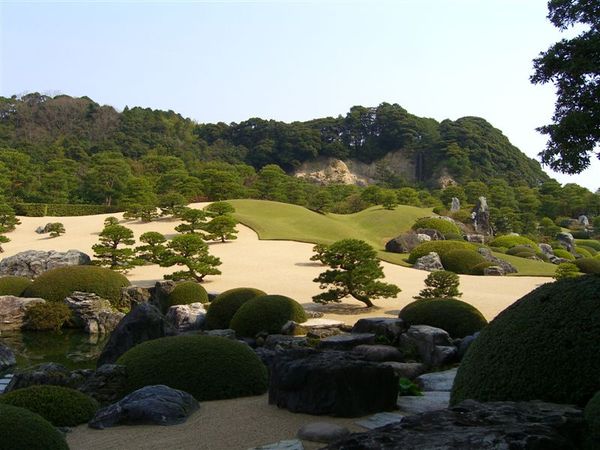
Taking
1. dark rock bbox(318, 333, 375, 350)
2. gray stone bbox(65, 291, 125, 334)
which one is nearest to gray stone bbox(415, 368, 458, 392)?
dark rock bbox(318, 333, 375, 350)

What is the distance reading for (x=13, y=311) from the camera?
16062mm

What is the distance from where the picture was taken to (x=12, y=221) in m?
34.0

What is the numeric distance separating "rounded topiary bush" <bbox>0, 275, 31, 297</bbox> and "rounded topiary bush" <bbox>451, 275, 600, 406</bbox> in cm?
1638

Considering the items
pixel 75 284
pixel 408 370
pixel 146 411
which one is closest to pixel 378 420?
pixel 146 411

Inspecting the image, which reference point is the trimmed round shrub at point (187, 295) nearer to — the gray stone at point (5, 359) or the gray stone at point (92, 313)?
the gray stone at point (92, 313)

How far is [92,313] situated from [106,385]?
913 centimetres

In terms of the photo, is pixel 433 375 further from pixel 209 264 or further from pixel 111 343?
pixel 209 264

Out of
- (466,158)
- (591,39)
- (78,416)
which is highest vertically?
(466,158)

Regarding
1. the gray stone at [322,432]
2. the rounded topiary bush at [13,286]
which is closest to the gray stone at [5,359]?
the rounded topiary bush at [13,286]

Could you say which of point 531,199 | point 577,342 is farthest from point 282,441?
point 531,199

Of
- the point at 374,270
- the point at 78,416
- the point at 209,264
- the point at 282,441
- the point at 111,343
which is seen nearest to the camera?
the point at 282,441

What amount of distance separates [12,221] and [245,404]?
31.4 m

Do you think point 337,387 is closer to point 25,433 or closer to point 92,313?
point 25,433

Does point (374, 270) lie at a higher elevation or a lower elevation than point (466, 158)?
lower
